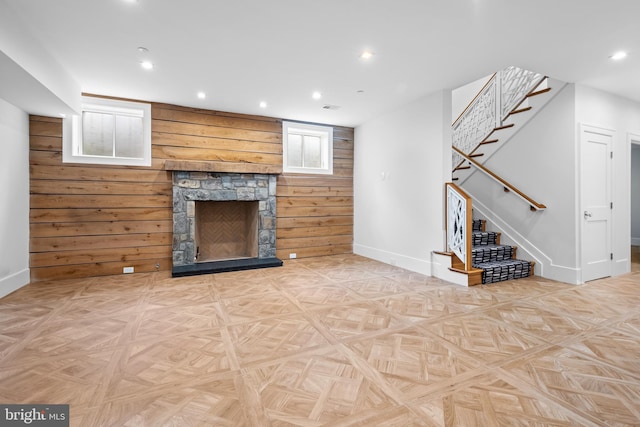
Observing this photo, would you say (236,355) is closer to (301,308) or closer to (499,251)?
(301,308)

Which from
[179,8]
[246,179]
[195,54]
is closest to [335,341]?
[179,8]

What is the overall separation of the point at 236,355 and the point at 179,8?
9.02 feet

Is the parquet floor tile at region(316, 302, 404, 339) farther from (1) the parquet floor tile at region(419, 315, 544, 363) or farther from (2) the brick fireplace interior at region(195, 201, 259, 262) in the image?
(2) the brick fireplace interior at region(195, 201, 259, 262)

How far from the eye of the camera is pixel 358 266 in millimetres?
5070

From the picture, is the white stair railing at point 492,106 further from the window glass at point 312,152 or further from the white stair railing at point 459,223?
the window glass at point 312,152

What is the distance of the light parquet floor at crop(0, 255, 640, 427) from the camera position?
1.56 m

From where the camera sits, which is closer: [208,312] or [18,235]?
[208,312]

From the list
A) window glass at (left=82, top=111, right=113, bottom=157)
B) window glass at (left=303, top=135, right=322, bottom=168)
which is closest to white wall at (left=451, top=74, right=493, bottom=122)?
window glass at (left=303, top=135, right=322, bottom=168)

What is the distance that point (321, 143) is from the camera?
244 inches

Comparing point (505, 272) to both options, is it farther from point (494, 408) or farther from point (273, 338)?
point (273, 338)

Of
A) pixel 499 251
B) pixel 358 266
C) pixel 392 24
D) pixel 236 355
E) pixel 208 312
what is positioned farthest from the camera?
pixel 358 266

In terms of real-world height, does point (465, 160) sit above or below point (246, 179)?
above

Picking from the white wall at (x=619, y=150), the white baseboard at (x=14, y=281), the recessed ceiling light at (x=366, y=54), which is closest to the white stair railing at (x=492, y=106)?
the white wall at (x=619, y=150)

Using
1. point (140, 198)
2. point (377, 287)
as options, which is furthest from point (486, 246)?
point (140, 198)
